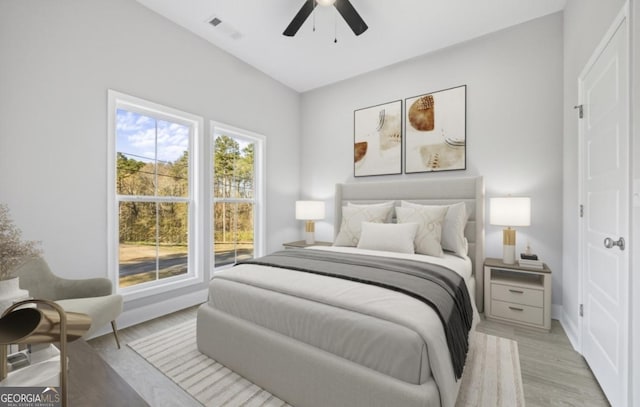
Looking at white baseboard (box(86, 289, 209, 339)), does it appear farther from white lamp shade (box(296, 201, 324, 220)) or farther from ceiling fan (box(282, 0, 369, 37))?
ceiling fan (box(282, 0, 369, 37))

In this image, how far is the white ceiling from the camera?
267cm

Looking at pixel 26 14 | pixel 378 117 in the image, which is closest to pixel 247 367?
pixel 26 14

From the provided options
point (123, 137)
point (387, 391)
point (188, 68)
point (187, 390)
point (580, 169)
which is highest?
point (188, 68)

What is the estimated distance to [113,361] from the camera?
6.64 ft

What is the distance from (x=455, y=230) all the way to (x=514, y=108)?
1.52 meters

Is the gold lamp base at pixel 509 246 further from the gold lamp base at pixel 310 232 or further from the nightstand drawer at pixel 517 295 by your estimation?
the gold lamp base at pixel 310 232

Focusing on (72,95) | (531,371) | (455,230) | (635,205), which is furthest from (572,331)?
(72,95)

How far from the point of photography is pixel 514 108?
9.78 ft

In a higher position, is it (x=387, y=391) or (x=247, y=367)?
(x=387, y=391)

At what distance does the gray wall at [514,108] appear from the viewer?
2.79m

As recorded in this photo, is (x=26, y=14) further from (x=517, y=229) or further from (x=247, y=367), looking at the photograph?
(x=517, y=229)

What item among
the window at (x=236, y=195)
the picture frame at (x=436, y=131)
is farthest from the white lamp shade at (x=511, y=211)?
the window at (x=236, y=195)

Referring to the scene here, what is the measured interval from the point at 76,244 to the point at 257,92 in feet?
Answer: 9.11

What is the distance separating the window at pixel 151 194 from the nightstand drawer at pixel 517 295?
3252 mm
